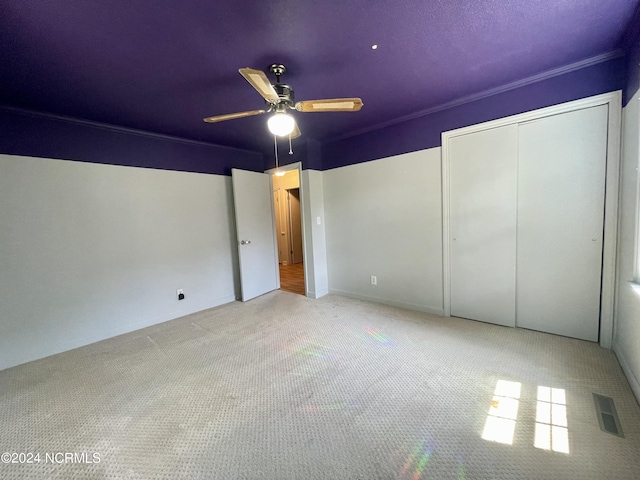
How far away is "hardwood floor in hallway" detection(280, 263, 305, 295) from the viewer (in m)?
4.53

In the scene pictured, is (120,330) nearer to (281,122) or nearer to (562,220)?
(281,122)

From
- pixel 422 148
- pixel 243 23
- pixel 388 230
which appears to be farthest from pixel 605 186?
pixel 243 23

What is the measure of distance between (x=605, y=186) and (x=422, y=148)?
159 centimetres

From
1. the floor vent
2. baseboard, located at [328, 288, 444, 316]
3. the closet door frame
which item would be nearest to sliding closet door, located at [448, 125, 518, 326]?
baseboard, located at [328, 288, 444, 316]

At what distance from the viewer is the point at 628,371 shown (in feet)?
5.87

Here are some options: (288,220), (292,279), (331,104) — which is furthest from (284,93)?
(288,220)

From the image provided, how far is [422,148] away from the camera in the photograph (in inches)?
119

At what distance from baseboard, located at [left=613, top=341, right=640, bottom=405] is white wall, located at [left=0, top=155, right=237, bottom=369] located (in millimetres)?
4160

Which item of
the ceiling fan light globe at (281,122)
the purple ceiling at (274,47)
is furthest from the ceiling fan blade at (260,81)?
the purple ceiling at (274,47)

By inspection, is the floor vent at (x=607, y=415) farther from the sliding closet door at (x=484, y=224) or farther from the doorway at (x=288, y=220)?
the doorway at (x=288, y=220)

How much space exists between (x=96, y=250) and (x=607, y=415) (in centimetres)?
440

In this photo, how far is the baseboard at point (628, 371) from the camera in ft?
5.31

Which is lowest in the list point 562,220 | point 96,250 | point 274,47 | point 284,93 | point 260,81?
point 96,250

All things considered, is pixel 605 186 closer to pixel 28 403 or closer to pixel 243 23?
pixel 243 23
